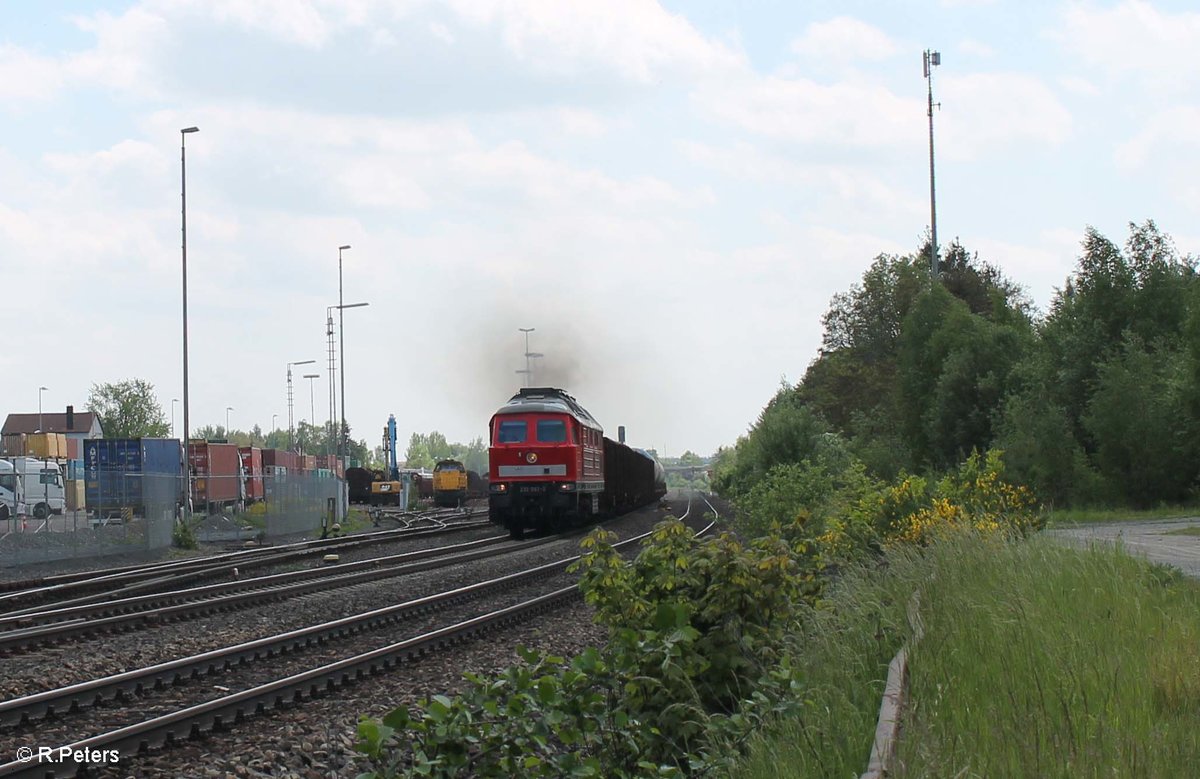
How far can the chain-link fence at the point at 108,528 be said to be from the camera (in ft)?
88.7

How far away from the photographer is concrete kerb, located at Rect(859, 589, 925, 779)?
4.55 metres

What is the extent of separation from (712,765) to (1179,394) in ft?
94.0

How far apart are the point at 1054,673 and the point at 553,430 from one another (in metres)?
26.8

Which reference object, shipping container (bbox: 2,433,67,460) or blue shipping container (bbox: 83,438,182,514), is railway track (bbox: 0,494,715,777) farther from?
shipping container (bbox: 2,433,67,460)

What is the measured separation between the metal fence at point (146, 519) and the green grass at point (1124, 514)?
2069 cm

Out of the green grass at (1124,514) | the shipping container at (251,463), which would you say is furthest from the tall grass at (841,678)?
the shipping container at (251,463)

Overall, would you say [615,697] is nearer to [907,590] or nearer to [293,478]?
[907,590]

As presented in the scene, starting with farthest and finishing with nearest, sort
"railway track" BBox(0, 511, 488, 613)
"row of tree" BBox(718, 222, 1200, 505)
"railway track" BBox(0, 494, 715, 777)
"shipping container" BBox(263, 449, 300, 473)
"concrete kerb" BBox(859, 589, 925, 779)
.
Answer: "shipping container" BBox(263, 449, 300, 473) → "row of tree" BBox(718, 222, 1200, 505) → "railway track" BBox(0, 511, 488, 613) → "railway track" BBox(0, 494, 715, 777) → "concrete kerb" BBox(859, 589, 925, 779)

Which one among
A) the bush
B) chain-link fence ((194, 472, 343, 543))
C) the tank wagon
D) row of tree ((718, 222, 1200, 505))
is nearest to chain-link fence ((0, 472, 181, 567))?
chain-link fence ((194, 472, 343, 543))

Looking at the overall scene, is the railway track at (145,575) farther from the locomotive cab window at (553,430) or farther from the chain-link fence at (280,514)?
the locomotive cab window at (553,430)

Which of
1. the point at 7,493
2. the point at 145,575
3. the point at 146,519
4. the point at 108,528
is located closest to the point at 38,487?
the point at 7,493

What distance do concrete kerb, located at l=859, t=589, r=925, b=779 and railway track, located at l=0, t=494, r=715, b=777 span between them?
4.77m

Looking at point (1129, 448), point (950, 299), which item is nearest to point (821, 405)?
point (950, 299)

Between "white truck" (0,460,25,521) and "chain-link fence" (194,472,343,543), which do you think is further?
"white truck" (0,460,25,521)
